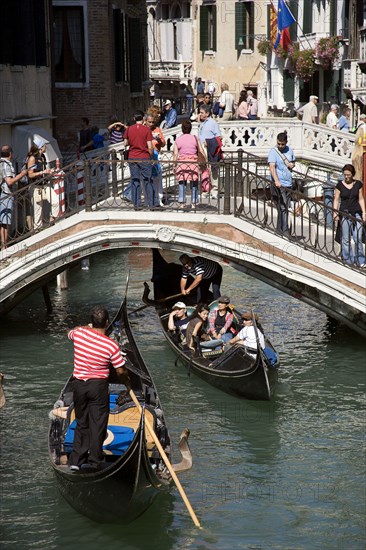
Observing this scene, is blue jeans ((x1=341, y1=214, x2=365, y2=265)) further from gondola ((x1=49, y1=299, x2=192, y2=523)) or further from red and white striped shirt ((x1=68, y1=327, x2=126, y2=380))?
red and white striped shirt ((x1=68, y1=327, x2=126, y2=380))

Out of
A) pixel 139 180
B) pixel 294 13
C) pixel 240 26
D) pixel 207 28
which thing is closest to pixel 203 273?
pixel 139 180

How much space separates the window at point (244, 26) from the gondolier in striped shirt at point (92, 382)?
22.9 m

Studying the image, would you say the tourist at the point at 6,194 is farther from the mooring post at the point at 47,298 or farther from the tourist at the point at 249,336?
the tourist at the point at 249,336

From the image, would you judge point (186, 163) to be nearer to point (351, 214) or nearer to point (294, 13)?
point (351, 214)

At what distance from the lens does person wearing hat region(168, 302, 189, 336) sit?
41.1 feet

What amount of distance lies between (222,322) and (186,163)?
166 centimetres

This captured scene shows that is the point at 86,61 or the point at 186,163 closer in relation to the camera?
the point at 186,163

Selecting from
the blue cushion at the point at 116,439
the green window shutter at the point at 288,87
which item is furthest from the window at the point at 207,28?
the blue cushion at the point at 116,439

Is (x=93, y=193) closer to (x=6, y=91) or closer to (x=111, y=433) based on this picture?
(x=6, y=91)

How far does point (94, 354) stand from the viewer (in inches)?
305

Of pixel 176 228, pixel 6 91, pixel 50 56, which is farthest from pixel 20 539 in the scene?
pixel 50 56

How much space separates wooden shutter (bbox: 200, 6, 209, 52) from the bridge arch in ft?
67.9

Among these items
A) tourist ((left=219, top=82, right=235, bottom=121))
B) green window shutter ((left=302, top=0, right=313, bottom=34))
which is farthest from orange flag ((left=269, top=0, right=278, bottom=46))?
tourist ((left=219, top=82, right=235, bottom=121))

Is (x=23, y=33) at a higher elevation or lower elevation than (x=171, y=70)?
higher
